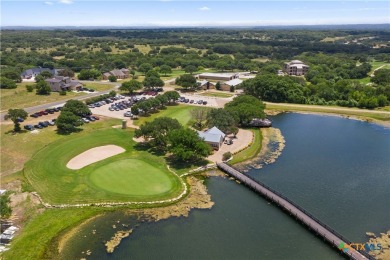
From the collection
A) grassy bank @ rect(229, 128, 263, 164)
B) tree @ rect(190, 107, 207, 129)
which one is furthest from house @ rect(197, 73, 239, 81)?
grassy bank @ rect(229, 128, 263, 164)

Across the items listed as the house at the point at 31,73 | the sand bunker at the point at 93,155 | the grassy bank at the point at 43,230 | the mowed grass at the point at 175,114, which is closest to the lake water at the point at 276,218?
the grassy bank at the point at 43,230

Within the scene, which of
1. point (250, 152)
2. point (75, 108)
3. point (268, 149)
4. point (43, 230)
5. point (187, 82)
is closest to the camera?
point (43, 230)

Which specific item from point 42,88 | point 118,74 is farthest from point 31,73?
point 118,74

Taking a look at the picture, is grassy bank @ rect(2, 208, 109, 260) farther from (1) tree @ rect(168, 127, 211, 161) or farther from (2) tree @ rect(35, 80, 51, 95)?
(2) tree @ rect(35, 80, 51, 95)

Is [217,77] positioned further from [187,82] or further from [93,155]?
A: [93,155]

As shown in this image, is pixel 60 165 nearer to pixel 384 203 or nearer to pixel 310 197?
pixel 310 197

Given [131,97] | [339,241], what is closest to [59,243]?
[339,241]

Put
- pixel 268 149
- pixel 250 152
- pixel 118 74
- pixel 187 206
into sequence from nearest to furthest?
pixel 187 206 < pixel 250 152 < pixel 268 149 < pixel 118 74
